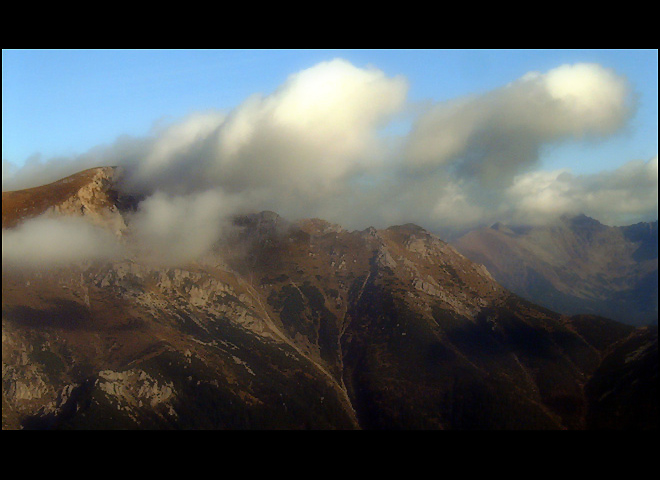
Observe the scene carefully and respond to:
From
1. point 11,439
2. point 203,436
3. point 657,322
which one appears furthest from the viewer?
point 657,322

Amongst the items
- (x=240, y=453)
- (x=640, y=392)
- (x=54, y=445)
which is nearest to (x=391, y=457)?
(x=240, y=453)

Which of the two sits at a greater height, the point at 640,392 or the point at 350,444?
the point at 350,444

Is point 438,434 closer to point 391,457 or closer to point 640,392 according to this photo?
point 391,457

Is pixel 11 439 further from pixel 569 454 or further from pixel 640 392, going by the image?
pixel 640 392
